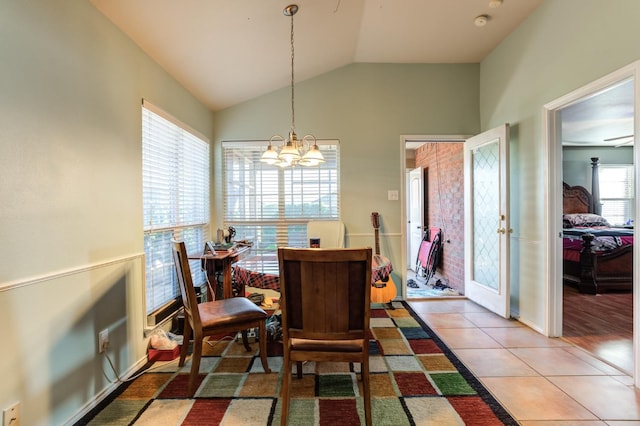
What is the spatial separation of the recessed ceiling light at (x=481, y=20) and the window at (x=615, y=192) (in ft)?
18.2

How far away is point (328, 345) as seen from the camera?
1549 millimetres

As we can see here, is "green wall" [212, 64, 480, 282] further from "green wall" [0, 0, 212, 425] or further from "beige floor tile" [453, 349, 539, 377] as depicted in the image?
"green wall" [0, 0, 212, 425]

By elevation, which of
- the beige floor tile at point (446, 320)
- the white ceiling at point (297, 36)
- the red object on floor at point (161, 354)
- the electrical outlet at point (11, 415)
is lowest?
the beige floor tile at point (446, 320)

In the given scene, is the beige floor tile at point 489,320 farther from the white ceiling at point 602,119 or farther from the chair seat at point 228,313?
the chair seat at point 228,313

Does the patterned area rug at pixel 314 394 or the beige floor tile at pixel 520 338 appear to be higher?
the patterned area rug at pixel 314 394

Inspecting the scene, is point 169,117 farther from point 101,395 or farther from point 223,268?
point 101,395

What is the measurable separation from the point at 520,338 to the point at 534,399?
99 centimetres

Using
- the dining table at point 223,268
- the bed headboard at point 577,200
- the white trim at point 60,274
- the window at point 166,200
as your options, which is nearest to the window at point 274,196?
the window at point 166,200

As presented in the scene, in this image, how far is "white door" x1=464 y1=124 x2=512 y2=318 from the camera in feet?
10.0

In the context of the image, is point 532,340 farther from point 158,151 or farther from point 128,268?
point 158,151

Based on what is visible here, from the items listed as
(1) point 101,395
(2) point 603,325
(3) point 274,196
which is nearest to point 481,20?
(3) point 274,196

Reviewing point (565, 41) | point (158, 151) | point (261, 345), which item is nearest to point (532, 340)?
point (261, 345)

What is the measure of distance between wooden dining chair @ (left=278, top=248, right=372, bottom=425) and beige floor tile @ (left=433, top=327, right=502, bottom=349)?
140 centimetres

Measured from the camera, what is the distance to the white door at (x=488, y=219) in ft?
10.0
